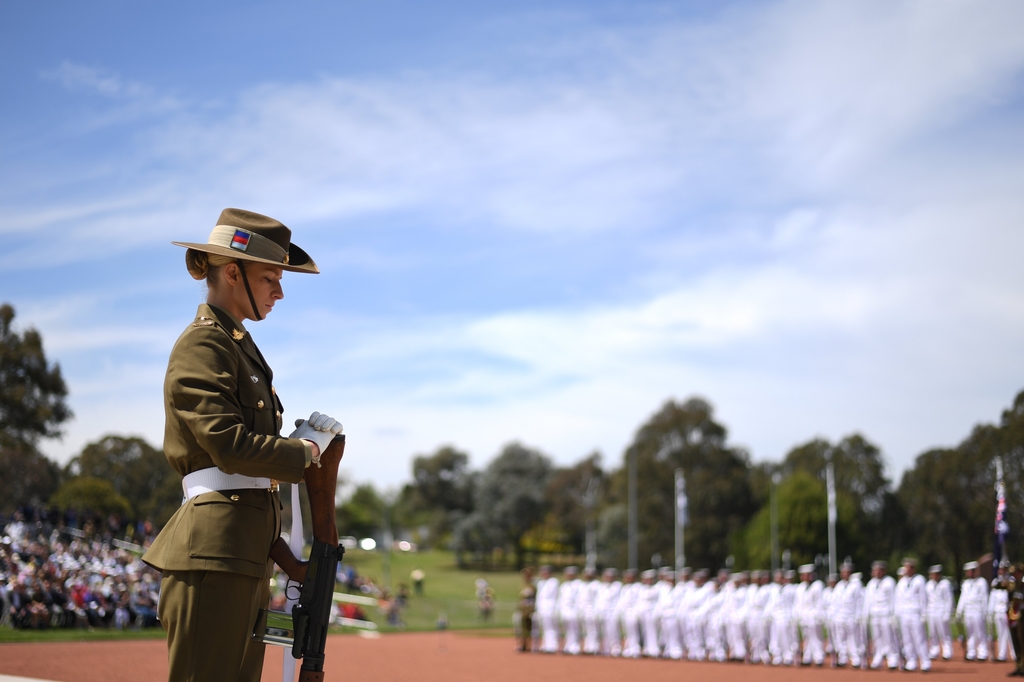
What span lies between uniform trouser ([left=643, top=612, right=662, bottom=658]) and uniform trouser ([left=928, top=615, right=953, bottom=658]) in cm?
639

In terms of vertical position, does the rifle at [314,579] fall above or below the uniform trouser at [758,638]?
above

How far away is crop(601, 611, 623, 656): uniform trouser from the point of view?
2370 centimetres

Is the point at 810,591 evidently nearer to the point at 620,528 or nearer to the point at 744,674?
the point at 744,674

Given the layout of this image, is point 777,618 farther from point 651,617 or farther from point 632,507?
point 632,507

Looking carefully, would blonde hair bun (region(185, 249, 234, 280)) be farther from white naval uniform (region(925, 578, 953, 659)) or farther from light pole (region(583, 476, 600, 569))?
light pole (region(583, 476, 600, 569))

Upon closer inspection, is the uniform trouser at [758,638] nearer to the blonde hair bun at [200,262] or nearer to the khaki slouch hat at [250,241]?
the khaki slouch hat at [250,241]

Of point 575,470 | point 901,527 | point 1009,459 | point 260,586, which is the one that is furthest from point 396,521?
point 260,586

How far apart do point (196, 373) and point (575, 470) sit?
83.4 meters

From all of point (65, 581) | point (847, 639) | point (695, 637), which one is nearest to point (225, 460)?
point (847, 639)

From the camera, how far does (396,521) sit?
104688mm

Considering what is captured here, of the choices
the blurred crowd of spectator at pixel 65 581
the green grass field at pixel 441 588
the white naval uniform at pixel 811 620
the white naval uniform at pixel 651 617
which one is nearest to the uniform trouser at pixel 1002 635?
the white naval uniform at pixel 811 620

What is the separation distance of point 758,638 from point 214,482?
20.9 meters

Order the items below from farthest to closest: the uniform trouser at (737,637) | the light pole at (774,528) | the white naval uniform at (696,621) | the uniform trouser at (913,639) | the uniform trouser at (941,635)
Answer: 1. the light pole at (774,528)
2. the white naval uniform at (696,621)
3. the uniform trouser at (737,637)
4. the uniform trouser at (941,635)
5. the uniform trouser at (913,639)

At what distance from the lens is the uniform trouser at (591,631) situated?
23.8 meters
